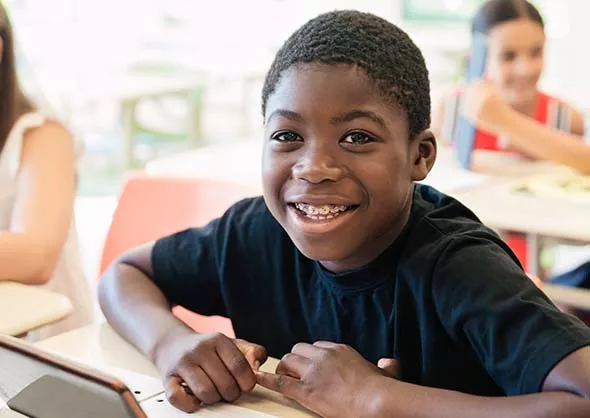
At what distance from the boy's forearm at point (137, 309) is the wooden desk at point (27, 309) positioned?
0.20ft

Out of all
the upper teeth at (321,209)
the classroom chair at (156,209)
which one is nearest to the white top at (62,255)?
the classroom chair at (156,209)

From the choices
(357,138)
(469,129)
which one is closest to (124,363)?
(357,138)

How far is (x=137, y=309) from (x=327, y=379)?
1.16 ft

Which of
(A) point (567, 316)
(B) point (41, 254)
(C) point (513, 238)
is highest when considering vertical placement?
(A) point (567, 316)

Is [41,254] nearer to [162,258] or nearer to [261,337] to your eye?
[162,258]

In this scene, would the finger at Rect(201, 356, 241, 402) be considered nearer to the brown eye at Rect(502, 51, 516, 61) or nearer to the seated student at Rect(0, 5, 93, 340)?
the seated student at Rect(0, 5, 93, 340)

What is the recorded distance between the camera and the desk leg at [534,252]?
2104 millimetres

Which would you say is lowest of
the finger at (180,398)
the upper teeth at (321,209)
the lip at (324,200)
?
the finger at (180,398)

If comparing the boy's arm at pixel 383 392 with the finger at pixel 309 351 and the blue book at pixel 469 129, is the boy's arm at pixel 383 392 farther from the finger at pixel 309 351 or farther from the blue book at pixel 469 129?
the blue book at pixel 469 129

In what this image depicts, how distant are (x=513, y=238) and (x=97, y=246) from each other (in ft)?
6.32

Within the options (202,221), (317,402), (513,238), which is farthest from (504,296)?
(513,238)

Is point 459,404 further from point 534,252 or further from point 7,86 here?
point 534,252

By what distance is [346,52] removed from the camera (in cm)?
103

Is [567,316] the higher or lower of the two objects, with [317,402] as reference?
higher
